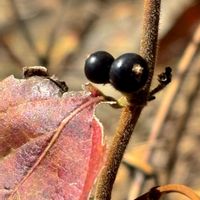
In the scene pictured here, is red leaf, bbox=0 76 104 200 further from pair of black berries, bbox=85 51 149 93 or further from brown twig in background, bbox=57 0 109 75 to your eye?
brown twig in background, bbox=57 0 109 75

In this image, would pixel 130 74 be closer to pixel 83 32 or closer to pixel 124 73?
pixel 124 73

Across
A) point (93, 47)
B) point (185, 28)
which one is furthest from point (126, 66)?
point (93, 47)

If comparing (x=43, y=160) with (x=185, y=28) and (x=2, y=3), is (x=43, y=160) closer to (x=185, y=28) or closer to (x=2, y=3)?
(x=185, y=28)

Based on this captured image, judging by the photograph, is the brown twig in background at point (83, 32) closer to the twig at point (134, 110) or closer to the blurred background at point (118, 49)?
the blurred background at point (118, 49)

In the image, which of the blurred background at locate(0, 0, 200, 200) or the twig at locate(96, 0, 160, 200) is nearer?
the twig at locate(96, 0, 160, 200)

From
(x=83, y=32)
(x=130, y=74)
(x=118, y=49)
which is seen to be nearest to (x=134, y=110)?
(x=130, y=74)

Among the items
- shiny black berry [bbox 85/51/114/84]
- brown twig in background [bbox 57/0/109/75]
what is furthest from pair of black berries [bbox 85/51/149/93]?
brown twig in background [bbox 57/0/109/75]
